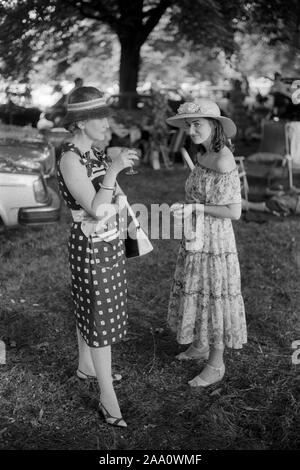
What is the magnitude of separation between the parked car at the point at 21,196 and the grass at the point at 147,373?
502mm

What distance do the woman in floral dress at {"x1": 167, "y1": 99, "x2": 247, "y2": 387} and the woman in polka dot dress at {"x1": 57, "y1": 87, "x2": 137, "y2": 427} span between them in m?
0.49

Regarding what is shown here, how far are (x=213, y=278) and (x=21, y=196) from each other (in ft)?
9.08

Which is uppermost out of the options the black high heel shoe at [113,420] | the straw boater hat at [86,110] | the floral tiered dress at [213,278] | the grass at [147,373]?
the straw boater hat at [86,110]

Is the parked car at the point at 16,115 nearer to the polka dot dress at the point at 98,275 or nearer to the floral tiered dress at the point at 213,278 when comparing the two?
the floral tiered dress at the point at 213,278

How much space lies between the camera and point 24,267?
5.34 meters

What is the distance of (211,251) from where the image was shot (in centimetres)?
309

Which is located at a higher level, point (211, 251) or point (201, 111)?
point (201, 111)

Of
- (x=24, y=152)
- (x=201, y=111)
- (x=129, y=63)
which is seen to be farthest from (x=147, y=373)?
(x=129, y=63)

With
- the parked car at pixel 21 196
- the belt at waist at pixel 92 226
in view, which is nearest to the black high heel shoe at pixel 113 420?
the belt at waist at pixel 92 226

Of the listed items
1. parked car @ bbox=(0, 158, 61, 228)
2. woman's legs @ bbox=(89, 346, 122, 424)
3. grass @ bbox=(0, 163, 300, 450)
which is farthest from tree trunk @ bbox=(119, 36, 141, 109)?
woman's legs @ bbox=(89, 346, 122, 424)

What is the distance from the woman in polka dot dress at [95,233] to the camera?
101 inches

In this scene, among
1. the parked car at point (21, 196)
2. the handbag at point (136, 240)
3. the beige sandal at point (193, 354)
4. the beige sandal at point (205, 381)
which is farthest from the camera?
the parked car at point (21, 196)

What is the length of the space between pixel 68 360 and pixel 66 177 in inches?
62.5

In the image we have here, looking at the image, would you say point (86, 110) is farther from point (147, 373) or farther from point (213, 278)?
point (147, 373)
